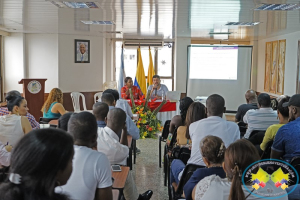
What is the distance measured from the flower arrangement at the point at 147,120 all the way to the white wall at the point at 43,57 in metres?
3.81

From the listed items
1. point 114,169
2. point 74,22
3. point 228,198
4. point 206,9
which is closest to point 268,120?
point 206,9

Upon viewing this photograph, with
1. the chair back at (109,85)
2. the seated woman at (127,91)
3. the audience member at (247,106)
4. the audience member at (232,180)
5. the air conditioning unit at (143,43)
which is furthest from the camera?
the air conditioning unit at (143,43)

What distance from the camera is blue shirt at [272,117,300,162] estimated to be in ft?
9.88

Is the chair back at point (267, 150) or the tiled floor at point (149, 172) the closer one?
the chair back at point (267, 150)

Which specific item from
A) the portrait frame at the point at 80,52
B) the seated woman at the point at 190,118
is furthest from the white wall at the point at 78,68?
the seated woman at the point at 190,118

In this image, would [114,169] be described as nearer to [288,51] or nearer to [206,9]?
[206,9]

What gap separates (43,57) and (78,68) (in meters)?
1.08

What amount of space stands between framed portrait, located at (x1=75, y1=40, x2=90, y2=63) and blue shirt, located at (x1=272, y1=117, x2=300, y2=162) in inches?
329

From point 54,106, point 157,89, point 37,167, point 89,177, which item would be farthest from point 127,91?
point 37,167

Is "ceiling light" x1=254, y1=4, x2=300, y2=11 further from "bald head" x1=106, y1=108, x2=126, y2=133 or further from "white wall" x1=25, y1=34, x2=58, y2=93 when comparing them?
"white wall" x1=25, y1=34, x2=58, y2=93

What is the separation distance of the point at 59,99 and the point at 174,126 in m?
2.17

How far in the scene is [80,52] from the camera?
10641 millimetres

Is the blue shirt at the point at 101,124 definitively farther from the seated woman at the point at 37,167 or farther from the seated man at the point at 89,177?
the seated woman at the point at 37,167

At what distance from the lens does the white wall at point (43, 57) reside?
33.5 ft
